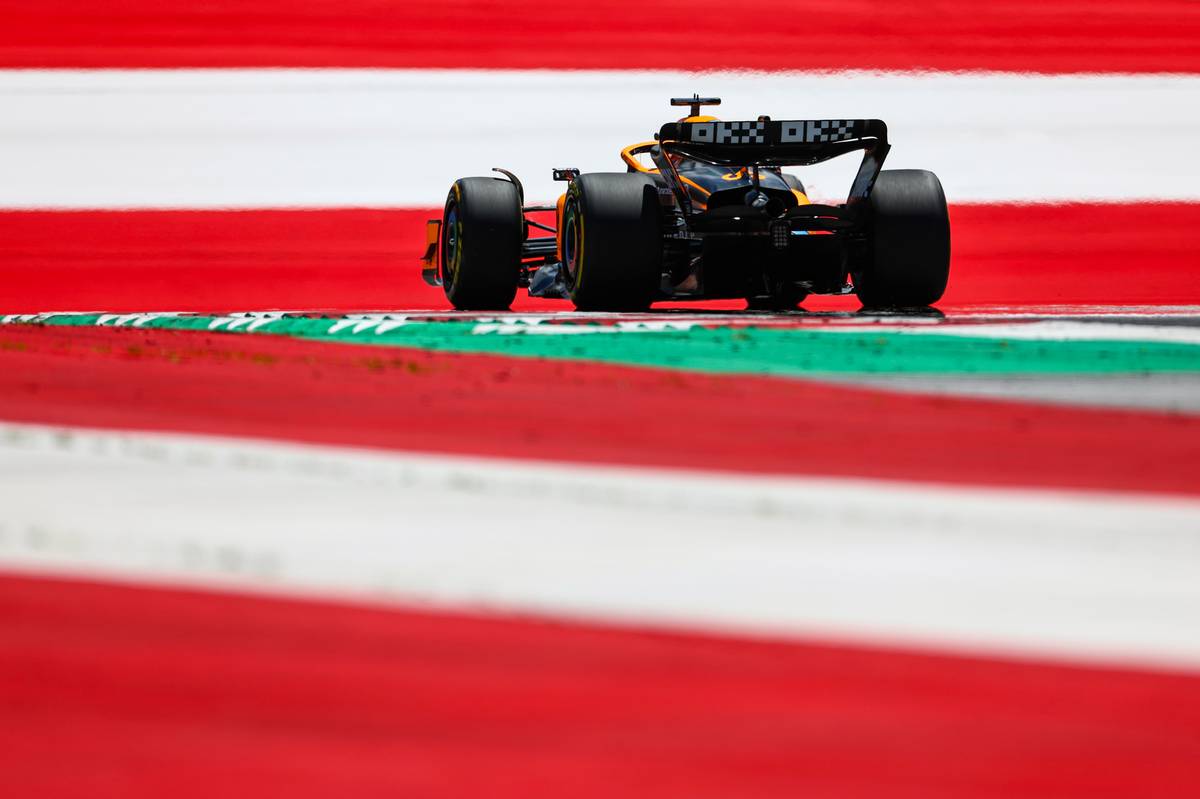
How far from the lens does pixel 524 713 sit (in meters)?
2.16

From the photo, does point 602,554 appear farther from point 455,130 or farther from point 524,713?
point 455,130

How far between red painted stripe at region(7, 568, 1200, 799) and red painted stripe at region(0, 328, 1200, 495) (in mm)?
1298

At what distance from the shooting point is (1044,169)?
1233 centimetres

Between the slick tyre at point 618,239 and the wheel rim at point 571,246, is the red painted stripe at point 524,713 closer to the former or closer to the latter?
the slick tyre at point 618,239

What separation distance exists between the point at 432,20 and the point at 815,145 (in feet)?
17.4

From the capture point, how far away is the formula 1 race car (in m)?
8.09

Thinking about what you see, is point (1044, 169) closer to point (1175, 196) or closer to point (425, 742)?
point (1175, 196)

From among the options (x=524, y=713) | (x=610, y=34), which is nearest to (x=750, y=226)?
(x=610, y=34)

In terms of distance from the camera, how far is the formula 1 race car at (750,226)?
809 cm

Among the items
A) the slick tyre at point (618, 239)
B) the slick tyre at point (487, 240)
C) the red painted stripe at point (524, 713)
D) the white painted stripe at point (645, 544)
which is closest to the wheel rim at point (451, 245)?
the slick tyre at point (487, 240)

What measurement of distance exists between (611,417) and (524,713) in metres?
2.32

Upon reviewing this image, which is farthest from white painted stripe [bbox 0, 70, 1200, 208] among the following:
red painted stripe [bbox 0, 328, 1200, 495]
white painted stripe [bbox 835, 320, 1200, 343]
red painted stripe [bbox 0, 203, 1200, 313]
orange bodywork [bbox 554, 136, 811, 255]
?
red painted stripe [bbox 0, 328, 1200, 495]

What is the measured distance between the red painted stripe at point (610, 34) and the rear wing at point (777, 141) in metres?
4.54

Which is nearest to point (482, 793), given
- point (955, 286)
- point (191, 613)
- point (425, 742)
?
point (425, 742)
